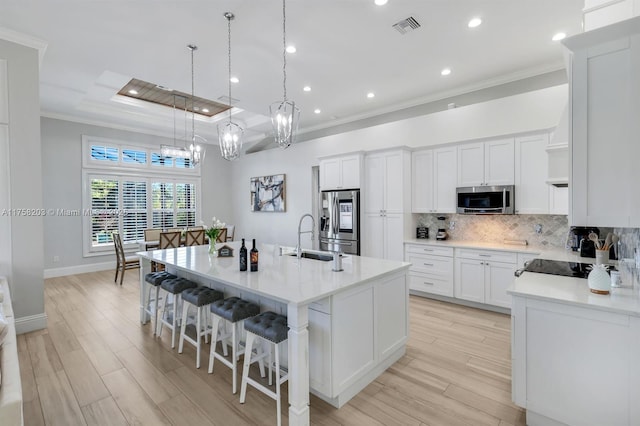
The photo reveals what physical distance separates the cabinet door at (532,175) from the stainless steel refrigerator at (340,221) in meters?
2.30

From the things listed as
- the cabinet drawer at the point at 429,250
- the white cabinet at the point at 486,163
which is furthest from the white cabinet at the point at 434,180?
the cabinet drawer at the point at 429,250

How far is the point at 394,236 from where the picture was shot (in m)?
4.77

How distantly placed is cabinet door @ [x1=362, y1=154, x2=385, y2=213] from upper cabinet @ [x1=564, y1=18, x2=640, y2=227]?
3.16 meters

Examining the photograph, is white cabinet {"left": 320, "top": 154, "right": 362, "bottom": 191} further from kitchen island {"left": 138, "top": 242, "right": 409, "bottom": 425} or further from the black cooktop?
the black cooktop

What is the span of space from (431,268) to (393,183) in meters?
1.43

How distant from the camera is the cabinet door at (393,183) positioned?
15.4 ft

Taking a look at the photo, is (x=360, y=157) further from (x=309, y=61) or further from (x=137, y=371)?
(x=137, y=371)

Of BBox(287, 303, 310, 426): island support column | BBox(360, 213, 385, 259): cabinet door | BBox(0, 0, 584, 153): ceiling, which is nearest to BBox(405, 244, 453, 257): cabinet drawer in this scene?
BBox(360, 213, 385, 259): cabinet door

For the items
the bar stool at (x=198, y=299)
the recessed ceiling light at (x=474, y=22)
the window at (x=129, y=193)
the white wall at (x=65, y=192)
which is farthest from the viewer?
the window at (x=129, y=193)

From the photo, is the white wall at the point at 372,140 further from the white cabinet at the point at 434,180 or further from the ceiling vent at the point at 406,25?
the ceiling vent at the point at 406,25

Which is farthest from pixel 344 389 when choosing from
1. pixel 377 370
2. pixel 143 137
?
pixel 143 137

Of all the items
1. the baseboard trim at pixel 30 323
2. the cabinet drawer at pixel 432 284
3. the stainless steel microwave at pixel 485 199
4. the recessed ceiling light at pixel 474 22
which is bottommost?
the baseboard trim at pixel 30 323

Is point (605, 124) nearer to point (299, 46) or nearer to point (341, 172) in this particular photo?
point (299, 46)

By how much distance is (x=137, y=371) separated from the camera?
2572 mm
